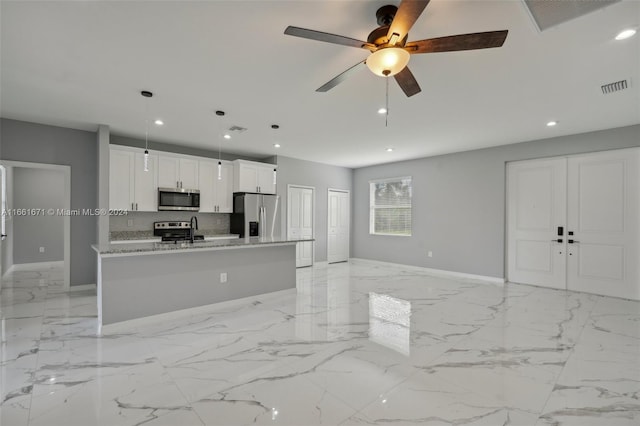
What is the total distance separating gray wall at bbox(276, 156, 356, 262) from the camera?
22.6 ft

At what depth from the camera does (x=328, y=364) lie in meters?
2.47

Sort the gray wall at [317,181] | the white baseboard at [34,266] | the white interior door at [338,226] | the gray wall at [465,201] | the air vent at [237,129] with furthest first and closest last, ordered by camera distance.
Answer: the white interior door at [338,226], the gray wall at [317,181], the white baseboard at [34,266], the gray wall at [465,201], the air vent at [237,129]

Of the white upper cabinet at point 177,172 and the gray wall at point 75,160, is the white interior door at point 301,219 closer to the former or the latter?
the white upper cabinet at point 177,172

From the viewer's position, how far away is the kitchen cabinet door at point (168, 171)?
5.36 metres

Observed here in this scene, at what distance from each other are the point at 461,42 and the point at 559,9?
2.35ft

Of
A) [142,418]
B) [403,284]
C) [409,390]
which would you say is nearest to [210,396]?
[142,418]

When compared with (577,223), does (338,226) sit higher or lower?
lower

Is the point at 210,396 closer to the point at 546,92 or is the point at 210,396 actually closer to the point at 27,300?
the point at 27,300

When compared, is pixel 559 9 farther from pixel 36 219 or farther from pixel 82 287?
pixel 36 219

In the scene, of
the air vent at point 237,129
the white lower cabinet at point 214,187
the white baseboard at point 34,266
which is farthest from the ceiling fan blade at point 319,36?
the white baseboard at point 34,266

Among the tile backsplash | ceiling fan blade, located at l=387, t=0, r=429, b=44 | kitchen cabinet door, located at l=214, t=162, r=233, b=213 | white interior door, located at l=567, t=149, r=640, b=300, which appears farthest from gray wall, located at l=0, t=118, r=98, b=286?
white interior door, located at l=567, t=149, r=640, b=300

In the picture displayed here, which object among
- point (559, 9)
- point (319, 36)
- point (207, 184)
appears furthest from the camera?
point (207, 184)

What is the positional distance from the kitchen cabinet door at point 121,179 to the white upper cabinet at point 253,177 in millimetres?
1889

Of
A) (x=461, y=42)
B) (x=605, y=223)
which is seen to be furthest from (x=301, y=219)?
(x=461, y=42)
